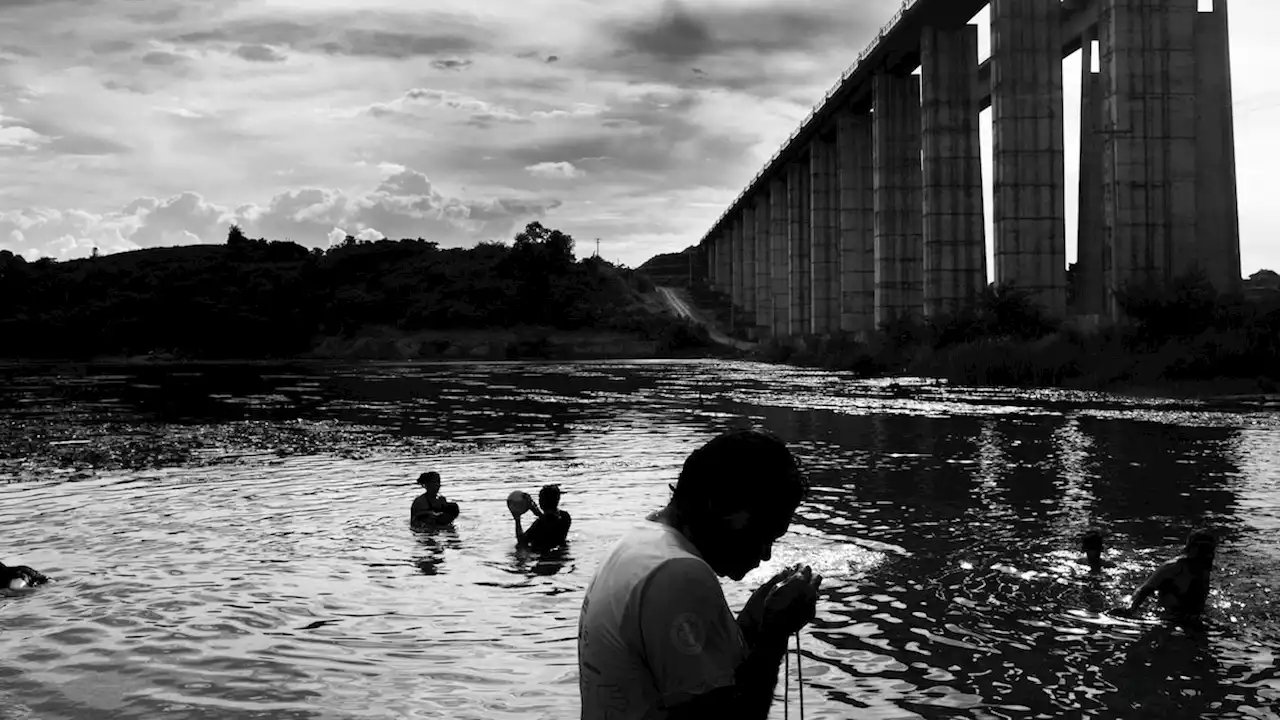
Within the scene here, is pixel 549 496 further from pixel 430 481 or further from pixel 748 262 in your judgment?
pixel 748 262

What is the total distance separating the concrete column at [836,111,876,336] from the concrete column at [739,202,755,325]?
52440 millimetres

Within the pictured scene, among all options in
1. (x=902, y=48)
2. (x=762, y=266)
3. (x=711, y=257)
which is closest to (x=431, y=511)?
(x=902, y=48)

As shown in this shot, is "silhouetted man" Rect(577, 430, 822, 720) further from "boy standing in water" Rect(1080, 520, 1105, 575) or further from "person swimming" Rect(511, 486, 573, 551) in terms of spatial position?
"person swimming" Rect(511, 486, 573, 551)

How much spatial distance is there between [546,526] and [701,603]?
31.6ft

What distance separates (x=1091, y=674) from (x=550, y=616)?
436 cm

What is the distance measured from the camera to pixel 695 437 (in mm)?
26062

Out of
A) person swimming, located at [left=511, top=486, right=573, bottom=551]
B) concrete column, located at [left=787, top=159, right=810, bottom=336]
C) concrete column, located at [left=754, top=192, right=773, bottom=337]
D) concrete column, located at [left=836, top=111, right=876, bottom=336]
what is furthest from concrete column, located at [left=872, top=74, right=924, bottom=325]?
person swimming, located at [left=511, top=486, right=573, bottom=551]

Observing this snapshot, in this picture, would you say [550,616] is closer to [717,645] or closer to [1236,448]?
[717,645]

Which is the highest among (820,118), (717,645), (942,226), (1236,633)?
(820,118)

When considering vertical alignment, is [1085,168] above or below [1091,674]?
above

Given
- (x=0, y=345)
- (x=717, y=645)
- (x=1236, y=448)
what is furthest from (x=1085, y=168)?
(x=0, y=345)

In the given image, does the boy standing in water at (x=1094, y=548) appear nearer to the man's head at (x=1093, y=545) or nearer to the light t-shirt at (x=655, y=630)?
the man's head at (x=1093, y=545)

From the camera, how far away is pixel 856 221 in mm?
82875

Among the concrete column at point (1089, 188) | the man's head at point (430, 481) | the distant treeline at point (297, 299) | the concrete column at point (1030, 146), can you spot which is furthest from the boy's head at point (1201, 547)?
the distant treeline at point (297, 299)
